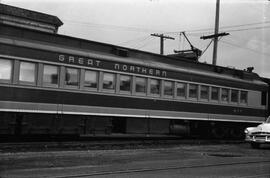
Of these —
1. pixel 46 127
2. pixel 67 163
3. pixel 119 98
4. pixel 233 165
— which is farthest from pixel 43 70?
pixel 233 165

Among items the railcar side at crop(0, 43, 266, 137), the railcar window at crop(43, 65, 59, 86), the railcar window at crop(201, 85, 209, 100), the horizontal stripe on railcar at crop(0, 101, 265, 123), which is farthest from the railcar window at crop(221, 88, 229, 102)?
the railcar window at crop(43, 65, 59, 86)

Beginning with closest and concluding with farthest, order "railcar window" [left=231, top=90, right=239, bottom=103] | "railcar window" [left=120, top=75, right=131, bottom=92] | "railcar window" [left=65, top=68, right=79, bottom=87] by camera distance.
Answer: "railcar window" [left=65, top=68, right=79, bottom=87] < "railcar window" [left=120, top=75, right=131, bottom=92] < "railcar window" [left=231, top=90, right=239, bottom=103]

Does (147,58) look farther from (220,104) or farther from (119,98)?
(220,104)

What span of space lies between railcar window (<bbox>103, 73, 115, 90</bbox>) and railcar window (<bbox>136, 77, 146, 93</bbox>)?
131 cm

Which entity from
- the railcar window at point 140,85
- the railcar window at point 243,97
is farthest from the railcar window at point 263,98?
the railcar window at point 140,85

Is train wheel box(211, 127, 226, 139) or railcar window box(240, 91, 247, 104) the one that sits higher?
railcar window box(240, 91, 247, 104)

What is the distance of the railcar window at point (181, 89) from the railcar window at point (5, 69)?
26.6 ft

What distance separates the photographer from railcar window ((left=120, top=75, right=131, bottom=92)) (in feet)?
57.1

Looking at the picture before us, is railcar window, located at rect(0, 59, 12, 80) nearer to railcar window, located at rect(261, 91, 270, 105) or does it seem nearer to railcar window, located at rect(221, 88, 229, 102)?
railcar window, located at rect(221, 88, 229, 102)

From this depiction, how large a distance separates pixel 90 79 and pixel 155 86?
3.50 meters

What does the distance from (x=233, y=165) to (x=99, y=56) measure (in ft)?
23.8

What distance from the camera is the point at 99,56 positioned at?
1666cm

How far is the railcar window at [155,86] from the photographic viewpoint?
18.7 m

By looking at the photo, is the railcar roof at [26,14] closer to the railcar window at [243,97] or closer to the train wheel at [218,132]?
the railcar window at [243,97]
